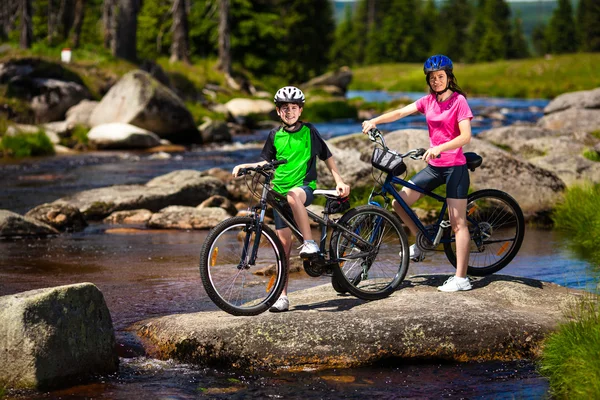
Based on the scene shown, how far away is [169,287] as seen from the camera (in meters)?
9.62

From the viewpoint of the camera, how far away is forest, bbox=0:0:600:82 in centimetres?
4456

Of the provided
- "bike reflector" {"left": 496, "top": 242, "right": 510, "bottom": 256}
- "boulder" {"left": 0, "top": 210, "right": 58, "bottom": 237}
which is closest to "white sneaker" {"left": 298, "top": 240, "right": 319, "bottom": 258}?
"bike reflector" {"left": 496, "top": 242, "right": 510, "bottom": 256}

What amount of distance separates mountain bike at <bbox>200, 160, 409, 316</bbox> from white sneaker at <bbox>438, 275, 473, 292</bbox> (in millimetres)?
390

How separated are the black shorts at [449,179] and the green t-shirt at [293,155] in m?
1.07

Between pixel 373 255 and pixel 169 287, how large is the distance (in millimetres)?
2800

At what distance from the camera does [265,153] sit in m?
7.34

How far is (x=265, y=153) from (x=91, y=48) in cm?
3447

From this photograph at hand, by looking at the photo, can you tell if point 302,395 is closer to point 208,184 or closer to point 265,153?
point 265,153

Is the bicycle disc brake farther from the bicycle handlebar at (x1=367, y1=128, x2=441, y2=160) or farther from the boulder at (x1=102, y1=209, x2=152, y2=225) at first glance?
the boulder at (x1=102, y1=209, x2=152, y2=225)

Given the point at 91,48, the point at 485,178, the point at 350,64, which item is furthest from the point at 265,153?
the point at 350,64

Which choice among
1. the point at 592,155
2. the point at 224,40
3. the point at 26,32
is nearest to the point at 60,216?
the point at 592,155

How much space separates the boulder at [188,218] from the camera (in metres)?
14.1

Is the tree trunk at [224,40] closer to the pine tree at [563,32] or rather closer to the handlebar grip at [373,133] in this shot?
Result: the handlebar grip at [373,133]

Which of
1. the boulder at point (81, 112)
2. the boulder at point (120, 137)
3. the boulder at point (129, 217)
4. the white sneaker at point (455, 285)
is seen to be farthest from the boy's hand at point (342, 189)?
the boulder at point (81, 112)
